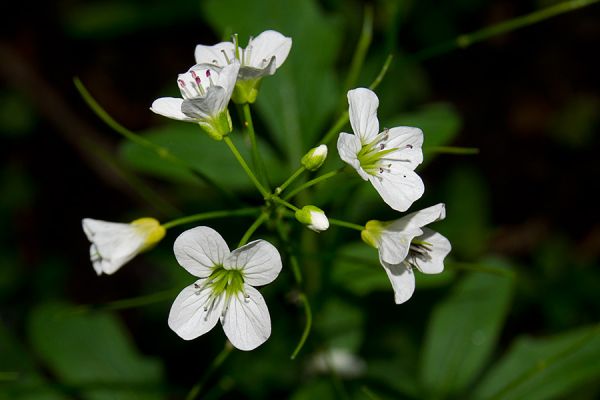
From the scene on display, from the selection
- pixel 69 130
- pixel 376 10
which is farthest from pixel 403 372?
pixel 69 130

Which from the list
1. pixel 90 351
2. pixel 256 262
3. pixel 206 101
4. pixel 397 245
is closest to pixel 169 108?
pixel 206 101

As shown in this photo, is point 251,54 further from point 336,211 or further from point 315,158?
point 336,211

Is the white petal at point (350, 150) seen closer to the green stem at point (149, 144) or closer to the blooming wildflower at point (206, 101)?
the blooming wildflower at point (206, 101)

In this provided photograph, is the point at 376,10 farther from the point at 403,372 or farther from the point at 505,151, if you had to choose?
the point at 403,372

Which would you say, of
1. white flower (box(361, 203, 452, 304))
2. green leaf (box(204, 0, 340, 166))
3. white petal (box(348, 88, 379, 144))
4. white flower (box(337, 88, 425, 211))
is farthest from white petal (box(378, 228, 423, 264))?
green leaf (box(204, 0, 340, 166))

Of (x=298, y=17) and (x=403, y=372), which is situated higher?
(x=298, y=17)

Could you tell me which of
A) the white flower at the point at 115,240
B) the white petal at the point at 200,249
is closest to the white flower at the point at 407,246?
the white petal at the point at 200,249

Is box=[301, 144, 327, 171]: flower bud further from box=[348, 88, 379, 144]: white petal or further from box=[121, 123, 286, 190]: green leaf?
box=[121, 123, 286, 190]: green leaf
